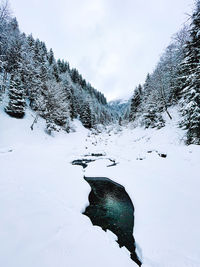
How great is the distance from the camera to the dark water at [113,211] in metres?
3.58

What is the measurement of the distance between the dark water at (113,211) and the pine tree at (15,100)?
1519 cm

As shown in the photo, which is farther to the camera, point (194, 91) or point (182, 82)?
point (182, 82)

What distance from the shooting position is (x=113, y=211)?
4.75 meters

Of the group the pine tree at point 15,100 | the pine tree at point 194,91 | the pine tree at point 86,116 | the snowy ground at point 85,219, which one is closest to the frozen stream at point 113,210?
the snowy ground at point 85,219

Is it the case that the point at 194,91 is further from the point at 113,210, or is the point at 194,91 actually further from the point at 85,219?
the point at 85,219

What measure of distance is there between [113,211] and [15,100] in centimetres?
1781

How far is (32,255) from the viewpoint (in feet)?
6.97

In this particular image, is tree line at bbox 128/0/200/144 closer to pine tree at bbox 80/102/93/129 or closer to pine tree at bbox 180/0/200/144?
pine tree at bbox 180/0/200/144

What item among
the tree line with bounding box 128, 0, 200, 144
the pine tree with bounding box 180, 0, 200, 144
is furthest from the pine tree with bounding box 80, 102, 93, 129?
the pine tree with bounding box 180, 0, 200, 144

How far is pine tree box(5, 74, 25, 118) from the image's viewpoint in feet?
49.0

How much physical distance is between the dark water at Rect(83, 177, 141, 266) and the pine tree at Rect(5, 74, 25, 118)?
49.8ft

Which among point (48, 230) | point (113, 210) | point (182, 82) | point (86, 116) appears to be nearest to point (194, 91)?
point (182, 82)

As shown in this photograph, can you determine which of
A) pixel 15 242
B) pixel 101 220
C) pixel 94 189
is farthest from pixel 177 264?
pixel 94 189

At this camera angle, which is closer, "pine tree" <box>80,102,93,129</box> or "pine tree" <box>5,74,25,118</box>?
"pine tree" <box>5,74,25,118</box>
